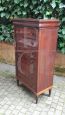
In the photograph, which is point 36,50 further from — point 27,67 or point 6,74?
point 6,74

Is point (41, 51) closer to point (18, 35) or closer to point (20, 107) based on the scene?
point (18, 35)

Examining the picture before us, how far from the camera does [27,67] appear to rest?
3.12 m

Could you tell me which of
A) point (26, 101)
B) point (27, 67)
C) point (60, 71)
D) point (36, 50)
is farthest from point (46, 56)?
point (60, 71)

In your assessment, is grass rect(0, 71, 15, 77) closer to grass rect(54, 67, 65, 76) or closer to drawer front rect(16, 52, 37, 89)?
drawer front rect(16, 52, 37, 89)

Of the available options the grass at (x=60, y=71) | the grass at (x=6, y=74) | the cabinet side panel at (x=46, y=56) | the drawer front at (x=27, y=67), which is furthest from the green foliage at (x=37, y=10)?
the grass at (x=6, y=74)

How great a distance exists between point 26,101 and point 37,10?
2.02m

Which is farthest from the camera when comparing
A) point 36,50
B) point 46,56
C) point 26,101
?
point 26,101

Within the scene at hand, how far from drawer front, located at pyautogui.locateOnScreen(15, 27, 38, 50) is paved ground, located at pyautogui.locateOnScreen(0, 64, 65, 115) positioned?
0.84 meters

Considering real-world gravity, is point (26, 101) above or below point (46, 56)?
below

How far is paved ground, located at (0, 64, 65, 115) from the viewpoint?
9.34ft

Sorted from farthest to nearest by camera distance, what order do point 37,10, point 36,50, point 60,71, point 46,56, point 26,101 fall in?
point 60,71
point 37,10
point 26,101
point 46,56
point 36,50

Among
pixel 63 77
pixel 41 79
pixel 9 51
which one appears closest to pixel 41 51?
pixel 41 79

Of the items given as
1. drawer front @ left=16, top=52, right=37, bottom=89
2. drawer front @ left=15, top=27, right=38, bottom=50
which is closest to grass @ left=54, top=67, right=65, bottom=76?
drawer front @ left=16, top=52, right=37, bottom=89

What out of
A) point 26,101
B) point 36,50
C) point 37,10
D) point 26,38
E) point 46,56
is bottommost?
point 26,101
